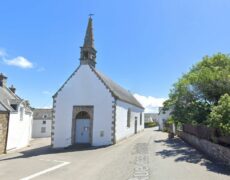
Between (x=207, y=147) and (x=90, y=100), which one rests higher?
(x=90, y=100)

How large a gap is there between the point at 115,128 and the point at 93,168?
12.0 metres

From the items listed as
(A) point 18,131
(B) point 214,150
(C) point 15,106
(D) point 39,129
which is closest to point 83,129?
(C) point 15,106

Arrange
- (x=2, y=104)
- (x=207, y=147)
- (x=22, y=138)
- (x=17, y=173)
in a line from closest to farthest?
(x=17, y=173)
(x=207, y=147)
(x=2, y=104)
(x=22, y=138)

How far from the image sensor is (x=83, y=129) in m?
26.5

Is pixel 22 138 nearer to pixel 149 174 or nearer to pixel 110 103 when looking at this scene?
pixel 110 103

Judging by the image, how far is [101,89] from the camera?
26734 millimetres

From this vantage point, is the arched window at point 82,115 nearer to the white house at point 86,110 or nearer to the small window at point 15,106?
the white house at point 86,110

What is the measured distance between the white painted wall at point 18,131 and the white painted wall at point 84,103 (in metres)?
6.40

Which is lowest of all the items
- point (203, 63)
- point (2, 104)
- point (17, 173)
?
point (17, 173)

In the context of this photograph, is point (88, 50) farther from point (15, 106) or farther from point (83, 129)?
point (15, 106)

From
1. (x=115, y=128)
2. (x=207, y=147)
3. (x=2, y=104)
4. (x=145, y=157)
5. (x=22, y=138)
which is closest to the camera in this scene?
(x=145, y=157)

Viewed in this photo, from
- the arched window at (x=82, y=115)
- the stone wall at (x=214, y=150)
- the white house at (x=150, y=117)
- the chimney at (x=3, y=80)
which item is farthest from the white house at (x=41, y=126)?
the white house at (x=150, y=117)

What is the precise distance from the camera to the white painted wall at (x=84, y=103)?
85.3 ft

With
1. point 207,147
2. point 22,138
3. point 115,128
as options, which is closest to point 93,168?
point 207,147
